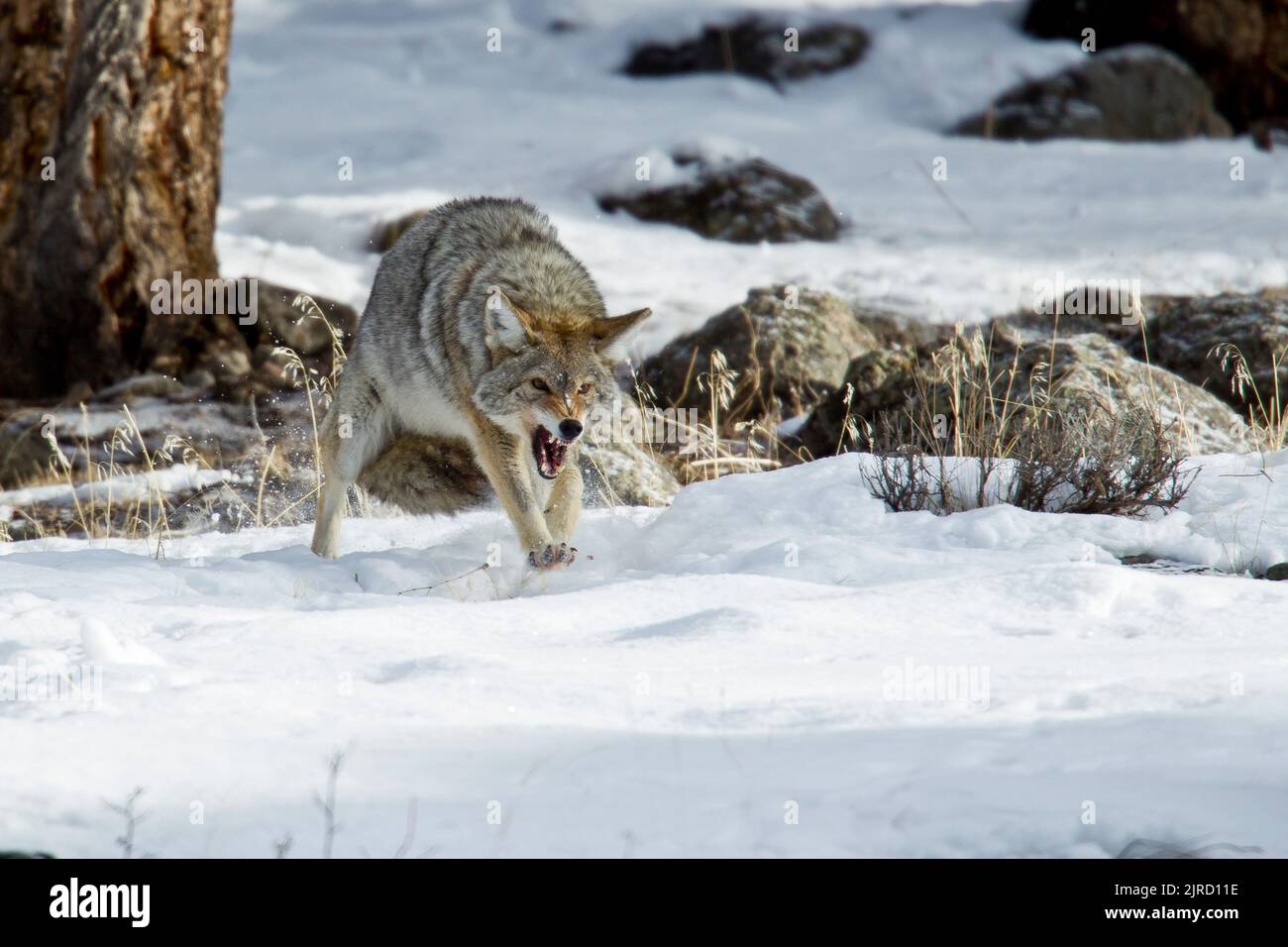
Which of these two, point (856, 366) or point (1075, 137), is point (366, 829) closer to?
point (856, 366)

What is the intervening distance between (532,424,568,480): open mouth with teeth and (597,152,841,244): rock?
8.86 meters

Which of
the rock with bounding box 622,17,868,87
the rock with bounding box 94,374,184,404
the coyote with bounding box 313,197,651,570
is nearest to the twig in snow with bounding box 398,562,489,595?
the coyote with bounding box 313,197,651,570

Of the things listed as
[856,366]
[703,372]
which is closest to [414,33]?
[703,372]

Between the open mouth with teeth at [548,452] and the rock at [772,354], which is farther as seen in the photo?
the rock at [772,354]

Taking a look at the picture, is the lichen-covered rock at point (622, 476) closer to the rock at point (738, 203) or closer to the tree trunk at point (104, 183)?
the tree trunk at point (104, 183)

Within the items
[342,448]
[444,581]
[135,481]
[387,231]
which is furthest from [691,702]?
[387,231]

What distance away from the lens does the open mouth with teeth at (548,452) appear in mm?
5875

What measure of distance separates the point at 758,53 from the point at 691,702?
1824cm

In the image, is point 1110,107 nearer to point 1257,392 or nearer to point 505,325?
point 1257,392

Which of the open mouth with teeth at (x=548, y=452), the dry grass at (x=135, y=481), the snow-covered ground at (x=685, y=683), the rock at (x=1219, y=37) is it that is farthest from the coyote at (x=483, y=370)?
the rock at (x=1219, y=37)

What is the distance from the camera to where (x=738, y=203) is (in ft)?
48.0

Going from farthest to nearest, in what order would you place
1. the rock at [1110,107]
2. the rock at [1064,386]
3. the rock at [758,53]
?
the rock at [758,53] < the rock at [1110,107] < the rock at [1064,386]

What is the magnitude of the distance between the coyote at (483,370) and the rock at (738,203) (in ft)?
26.1

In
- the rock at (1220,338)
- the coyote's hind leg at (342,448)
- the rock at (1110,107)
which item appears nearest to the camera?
the coyote's hind leg at (342,448)
